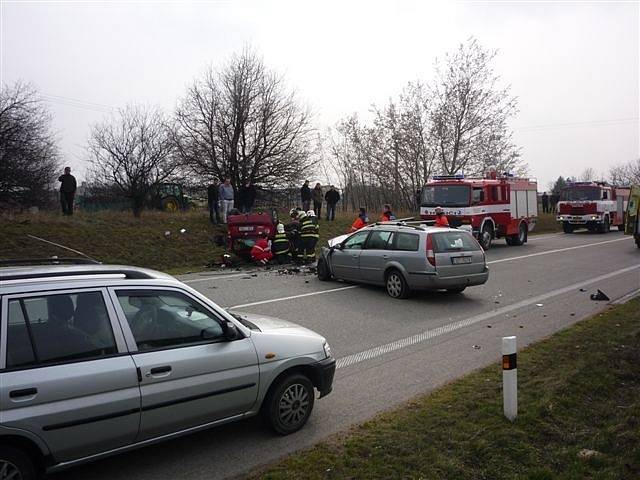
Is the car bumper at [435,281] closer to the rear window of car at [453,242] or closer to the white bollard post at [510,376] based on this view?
the rear window of car at [453,242]

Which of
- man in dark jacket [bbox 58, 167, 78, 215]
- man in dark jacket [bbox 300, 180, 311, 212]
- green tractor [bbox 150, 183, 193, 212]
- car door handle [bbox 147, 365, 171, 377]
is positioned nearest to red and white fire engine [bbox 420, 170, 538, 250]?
man in dark jacket [bbox 300, 180, 311, 212]

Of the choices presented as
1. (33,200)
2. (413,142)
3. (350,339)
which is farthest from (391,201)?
(350,339)

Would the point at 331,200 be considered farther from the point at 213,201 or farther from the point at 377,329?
the point at 377,329

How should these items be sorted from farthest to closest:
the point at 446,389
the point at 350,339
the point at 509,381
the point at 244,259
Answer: the point at 244,259
the point at 350,339
the point at 446,389
the point at 509,381

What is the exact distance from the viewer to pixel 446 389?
18.9 ft

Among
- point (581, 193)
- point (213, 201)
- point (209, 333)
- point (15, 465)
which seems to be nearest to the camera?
point (15, 465)

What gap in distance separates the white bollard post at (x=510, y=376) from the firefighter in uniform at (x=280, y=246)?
1250 cm

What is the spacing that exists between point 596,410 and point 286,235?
13.1 meters

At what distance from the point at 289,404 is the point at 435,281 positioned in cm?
674

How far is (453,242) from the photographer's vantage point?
11.4 metres

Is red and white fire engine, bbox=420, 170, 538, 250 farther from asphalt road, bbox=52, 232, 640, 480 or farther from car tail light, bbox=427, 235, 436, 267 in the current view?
car tail light, bbox=427, 235, 436, 267

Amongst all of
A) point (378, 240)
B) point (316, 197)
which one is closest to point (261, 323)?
point (378, 240)

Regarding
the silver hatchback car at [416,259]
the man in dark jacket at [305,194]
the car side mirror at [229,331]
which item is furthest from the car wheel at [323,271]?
the man in dark jacket at [305,194]

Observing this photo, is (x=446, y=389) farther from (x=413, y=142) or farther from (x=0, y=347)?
(x=413, y=142)
